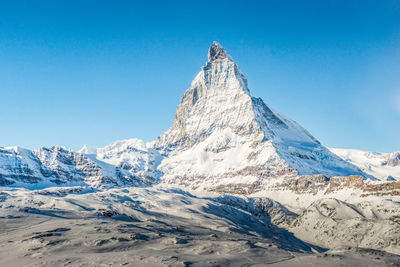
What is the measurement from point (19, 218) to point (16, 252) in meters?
80.5

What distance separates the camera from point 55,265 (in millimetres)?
62844

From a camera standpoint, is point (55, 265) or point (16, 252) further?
point (16, 252)

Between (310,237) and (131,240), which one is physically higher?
(131,240)

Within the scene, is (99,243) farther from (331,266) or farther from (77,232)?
(331,266)

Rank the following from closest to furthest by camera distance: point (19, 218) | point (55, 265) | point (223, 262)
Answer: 1. point (55, 265)
2. point (223, 262)
3. point (19, 218)

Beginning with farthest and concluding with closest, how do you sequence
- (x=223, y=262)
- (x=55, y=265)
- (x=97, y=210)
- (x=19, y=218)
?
(x=97, y=210) → (x=19, y=218) → (x=223, y=262) → (x=55, y=265)

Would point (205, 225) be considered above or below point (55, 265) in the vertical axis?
below

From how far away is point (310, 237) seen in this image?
17962cm

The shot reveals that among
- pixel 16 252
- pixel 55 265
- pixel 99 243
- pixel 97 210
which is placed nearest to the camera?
pixel 55 265

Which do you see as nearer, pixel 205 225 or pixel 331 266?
pixel 331 266

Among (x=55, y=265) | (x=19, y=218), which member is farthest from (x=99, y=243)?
(x=19, y=218)

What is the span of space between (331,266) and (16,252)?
68.4m

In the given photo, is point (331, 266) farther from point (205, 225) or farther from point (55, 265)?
point (205, 225)

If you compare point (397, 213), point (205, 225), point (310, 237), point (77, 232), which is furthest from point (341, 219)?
point (77, 232)
